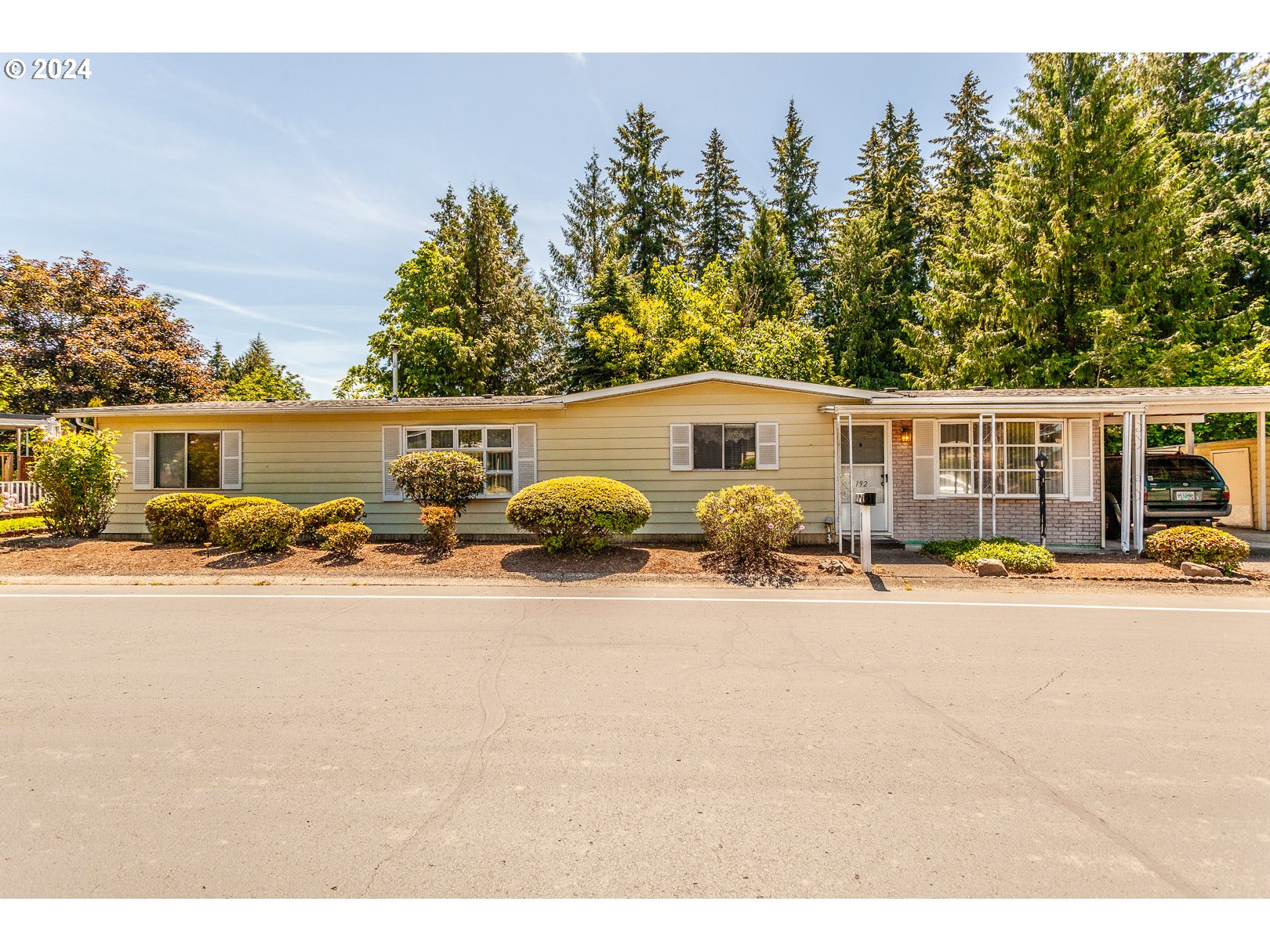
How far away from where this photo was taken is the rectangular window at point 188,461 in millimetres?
13062

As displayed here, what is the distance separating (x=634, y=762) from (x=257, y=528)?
9514 millimetres

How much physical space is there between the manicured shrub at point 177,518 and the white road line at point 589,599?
3.21 metres

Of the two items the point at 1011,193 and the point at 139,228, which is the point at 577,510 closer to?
the point at 139,228

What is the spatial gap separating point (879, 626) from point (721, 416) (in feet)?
21.8

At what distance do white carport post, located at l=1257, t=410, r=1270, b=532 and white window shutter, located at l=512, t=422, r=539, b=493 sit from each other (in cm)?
1473

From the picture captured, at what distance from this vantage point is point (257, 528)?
1012 cm

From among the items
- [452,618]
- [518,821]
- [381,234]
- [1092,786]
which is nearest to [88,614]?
[452,618]

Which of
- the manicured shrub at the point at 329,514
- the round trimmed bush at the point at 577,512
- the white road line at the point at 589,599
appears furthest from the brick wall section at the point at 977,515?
the manicured shrub at the point at 329,514

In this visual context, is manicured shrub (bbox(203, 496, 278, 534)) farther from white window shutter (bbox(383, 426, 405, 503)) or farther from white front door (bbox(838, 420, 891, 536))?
white front door (bbox(838, 420, 891, 536))

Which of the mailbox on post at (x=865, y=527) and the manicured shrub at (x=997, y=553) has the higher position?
the mailbox on post at (x=865, y=527)

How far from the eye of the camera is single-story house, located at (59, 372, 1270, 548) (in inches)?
450

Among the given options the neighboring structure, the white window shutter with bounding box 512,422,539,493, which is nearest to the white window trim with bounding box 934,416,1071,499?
the white window shutter with bounding box 512,422,539,493

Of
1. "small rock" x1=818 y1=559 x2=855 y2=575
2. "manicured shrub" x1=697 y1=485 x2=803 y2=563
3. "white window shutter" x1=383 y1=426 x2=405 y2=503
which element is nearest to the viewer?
Result: "small rock" x1=818 y1=559 x2=855 y2=575

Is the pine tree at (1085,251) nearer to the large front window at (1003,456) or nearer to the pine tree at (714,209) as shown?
the large front window at (1003,456)
